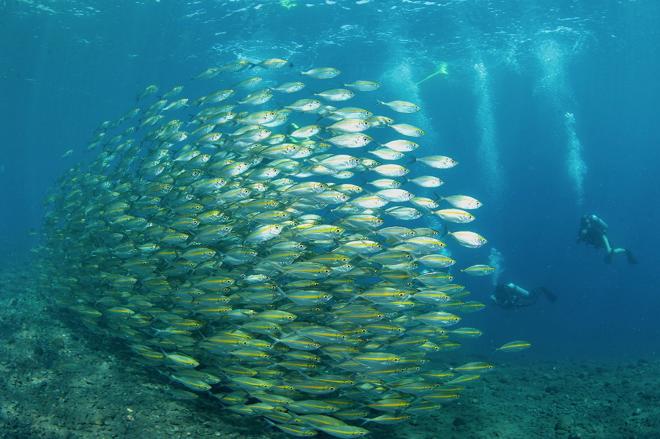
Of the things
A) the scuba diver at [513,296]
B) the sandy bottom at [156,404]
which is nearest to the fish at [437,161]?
the sandy bottom at [156,404]

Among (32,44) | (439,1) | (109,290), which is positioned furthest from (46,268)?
(32,44)

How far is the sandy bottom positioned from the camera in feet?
18.9

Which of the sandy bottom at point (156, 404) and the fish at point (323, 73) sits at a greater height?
the fish at point (323, 73)

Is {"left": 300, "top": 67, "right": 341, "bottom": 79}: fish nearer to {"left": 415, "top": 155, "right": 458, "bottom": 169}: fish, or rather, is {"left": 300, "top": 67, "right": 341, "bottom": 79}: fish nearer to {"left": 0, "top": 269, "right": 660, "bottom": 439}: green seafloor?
{"left": 415, "top": 155, "right": 458, "bottom": 169}: fish

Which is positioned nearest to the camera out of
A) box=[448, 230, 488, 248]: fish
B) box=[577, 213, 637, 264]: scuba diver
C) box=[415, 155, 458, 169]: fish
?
box=[448, 230, 488, 248]: fish

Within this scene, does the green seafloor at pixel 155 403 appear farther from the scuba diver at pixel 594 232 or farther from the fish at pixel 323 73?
the scuba diver at pixel 594 232

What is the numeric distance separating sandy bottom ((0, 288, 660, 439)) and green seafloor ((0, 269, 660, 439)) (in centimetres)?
2

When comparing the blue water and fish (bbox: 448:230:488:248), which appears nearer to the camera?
fish (bbox: 448:230:488:248)

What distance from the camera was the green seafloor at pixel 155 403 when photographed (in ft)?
18.9

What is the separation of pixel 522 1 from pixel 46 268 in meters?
28.0

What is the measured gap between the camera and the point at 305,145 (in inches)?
293

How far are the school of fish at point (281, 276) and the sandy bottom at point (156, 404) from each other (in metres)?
0.42

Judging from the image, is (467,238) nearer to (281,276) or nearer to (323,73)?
(281,276)

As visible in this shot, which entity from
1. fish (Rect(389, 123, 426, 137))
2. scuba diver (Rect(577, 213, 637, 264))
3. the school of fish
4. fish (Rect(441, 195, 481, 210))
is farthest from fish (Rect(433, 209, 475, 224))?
scuba diver (Rect(577, 213, 637, 264))
